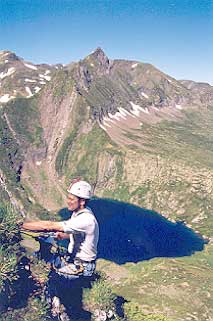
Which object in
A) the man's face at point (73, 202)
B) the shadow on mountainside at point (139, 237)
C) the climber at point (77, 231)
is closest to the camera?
the climber at point (77, 231)

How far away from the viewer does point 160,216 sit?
7849 inches

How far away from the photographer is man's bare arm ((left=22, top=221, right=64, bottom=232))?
18.8 metres

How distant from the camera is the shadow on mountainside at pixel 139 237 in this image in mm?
152750

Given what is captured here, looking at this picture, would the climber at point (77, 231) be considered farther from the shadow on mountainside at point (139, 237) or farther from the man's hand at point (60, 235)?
the shadow on mountainside at point (139, 237)

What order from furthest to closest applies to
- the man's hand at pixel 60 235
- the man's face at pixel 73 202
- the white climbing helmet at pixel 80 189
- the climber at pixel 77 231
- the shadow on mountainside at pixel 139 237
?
the shadow on mountainside at pixel 139 237 < the man's hand at pixel 60 235 < the man's face at pixel 73 202 < the white climbing helmet at pixel 80 189 < the climber at pixel 77 231

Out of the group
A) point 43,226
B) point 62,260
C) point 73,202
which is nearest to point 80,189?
point 73,202

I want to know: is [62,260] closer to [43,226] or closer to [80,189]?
[43,226]

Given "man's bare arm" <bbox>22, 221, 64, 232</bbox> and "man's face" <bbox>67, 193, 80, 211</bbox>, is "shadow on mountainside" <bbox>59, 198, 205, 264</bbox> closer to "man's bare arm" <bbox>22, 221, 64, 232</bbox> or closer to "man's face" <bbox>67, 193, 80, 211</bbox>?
"man's face" <bbox>67, 193, 80, 211</bbox>

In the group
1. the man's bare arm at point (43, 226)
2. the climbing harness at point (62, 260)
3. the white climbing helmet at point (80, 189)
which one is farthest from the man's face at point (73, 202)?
the climbing harness at point (62, 260)

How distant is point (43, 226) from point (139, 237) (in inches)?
6108

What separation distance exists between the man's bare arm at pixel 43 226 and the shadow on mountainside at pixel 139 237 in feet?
415

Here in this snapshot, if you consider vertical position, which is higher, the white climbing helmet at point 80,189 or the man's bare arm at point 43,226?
the white climbing helmet at point 80,189

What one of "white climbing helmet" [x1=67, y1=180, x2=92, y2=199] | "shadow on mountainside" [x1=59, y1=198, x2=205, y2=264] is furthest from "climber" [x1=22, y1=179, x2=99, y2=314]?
"shadow on mountainside" [x1=59, y1=198, x2=205, y2=264]

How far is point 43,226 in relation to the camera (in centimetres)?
1883
